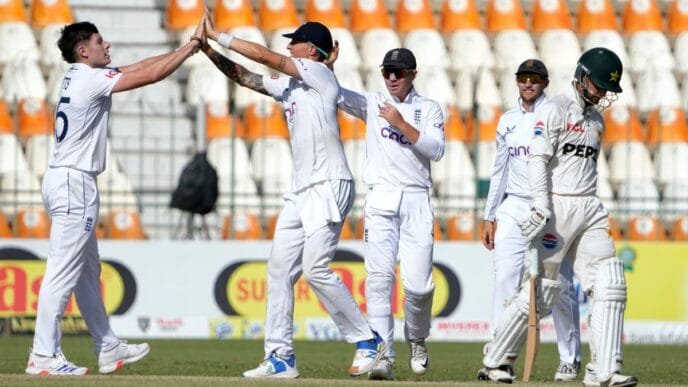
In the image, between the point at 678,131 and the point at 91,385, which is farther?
the point at 678,131

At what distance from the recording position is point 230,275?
17453mm

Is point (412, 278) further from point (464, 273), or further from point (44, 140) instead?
point (44, 140)

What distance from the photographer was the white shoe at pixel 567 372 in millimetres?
10969

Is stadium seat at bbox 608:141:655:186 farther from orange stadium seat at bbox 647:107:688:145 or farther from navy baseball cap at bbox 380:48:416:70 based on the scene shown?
navy baseball cap at bbox 380:48:416:70

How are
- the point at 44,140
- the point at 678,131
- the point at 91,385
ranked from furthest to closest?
the point at 678,131 < the point at 44,140 < the point at 91,385

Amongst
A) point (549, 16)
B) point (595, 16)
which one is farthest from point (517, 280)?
point (595, 16)

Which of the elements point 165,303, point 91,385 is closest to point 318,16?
point 165,303

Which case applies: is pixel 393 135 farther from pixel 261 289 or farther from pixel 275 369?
pixel 261 289

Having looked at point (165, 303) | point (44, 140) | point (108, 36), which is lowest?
point (165, 303)

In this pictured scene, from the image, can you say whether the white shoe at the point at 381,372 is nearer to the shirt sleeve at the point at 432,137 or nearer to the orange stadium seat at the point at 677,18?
the shirt sleeve at the point at 432,137

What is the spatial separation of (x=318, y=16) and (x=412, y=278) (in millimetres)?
12362

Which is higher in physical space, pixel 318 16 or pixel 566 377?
pixel 318 16

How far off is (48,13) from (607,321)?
14.5 metres

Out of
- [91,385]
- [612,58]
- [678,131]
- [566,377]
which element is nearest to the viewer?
[91,385]
